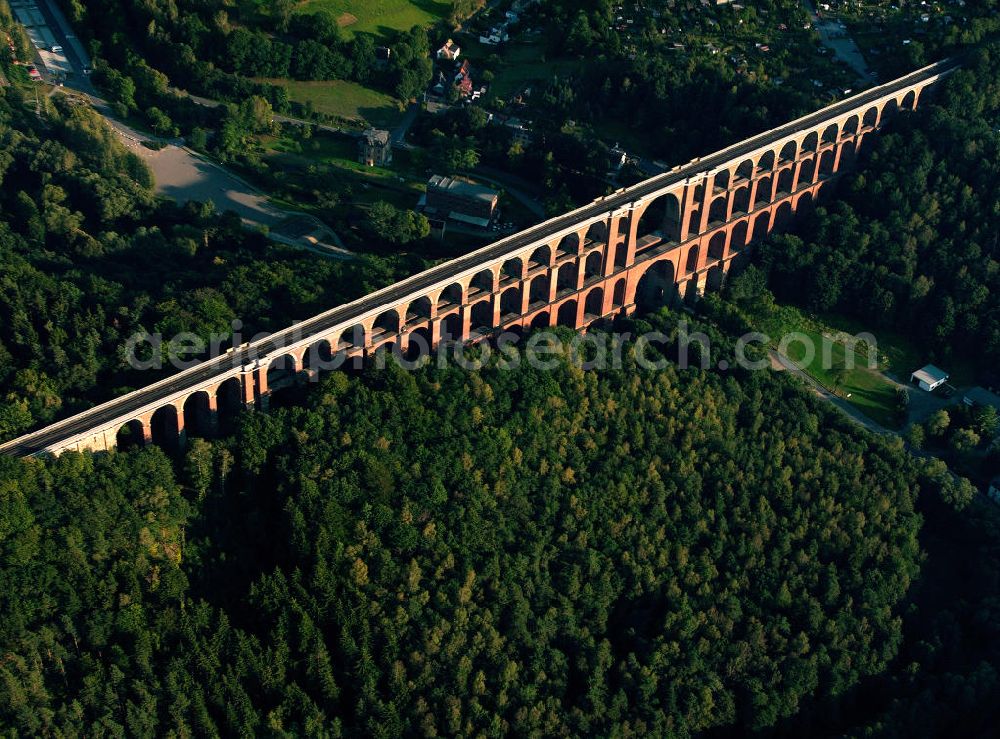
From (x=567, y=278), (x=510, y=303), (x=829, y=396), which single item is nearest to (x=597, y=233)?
(x=567, y=278)

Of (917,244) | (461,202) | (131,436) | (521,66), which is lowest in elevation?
(131,436)

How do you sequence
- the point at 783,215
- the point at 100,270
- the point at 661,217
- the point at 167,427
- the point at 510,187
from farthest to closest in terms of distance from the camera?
1. the point at 510,187
2. the point at 783,215
3. the point at 661,217
4. the point at 100,270
5. the point at 167,427

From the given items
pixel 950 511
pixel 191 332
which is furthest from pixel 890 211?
pixel 191 332

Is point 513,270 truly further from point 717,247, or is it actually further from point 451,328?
point 717,247

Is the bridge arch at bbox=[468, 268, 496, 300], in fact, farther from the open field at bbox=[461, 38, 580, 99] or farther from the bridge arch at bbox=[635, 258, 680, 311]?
the open field at bbox=[461, 38, 580, 99]

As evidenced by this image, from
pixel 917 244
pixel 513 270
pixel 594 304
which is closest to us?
pixel 513 270

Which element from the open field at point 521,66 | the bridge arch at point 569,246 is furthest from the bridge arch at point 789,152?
the open field at point 521,66

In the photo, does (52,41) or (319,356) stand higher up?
(52,41)

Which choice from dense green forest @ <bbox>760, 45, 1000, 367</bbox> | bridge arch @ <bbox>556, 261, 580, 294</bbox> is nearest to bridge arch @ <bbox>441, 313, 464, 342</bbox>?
bridge arch @ <bbox>556, 261, 580, 294</bbox>
